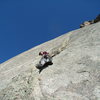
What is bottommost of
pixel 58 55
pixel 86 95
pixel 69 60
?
pixel 86 95

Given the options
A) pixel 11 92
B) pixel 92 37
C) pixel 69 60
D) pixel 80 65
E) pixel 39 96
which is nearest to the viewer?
pixel 39 96

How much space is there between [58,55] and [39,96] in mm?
5299

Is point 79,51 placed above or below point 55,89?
above

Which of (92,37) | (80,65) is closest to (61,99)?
(80,65)

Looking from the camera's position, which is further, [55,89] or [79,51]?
[79,51]

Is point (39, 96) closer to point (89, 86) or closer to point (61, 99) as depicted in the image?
point (61, 99)

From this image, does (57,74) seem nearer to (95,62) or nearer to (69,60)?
(69,60)

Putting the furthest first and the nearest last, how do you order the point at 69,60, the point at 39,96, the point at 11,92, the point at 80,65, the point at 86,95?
1. the point at 69,60
2. the point at 80,65
3. the point at 11,92
4. the point at 39,96
5. the point at 86,95

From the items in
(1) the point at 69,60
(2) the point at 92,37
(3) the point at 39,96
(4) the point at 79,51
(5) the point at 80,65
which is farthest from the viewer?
(2) the point at 92,37

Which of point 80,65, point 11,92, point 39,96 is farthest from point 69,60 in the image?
point 11,92

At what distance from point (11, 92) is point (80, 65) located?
5.05 meters

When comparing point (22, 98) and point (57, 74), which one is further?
point (57, 74)

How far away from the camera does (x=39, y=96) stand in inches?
391

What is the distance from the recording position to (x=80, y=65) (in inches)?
462
